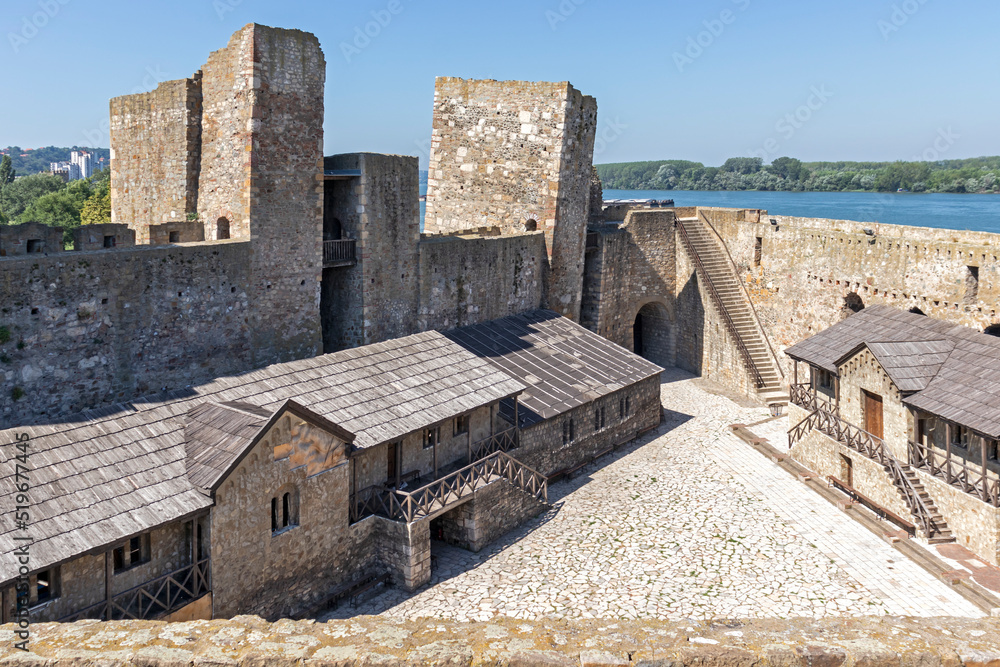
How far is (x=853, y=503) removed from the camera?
19672mm

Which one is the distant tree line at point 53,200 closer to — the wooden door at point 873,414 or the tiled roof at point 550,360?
the tiled roof at point 550,360

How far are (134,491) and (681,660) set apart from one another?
29.2 ft

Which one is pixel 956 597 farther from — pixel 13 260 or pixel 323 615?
pixel 13 260

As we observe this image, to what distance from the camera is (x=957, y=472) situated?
17906 millimetres

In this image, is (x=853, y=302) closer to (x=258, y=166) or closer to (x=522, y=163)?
(x=522, y=163)

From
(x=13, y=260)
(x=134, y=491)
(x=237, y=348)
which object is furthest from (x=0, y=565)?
(x=237, y=348)

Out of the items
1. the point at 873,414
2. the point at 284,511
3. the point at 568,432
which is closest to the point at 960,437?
the point at 873,414

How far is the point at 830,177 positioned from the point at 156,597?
13115 cm

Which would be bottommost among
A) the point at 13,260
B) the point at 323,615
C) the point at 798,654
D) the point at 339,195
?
the point at 323,615

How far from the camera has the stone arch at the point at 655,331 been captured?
3256 cm

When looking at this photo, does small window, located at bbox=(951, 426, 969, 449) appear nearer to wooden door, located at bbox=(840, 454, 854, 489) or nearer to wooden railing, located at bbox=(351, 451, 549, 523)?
wooden door, located at bbox=(840, 454, 854, 489)

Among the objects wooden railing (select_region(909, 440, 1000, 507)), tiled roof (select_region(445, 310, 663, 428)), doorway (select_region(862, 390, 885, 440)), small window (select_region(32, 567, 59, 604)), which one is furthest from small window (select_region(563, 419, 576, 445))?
small window (select_region(32, 567, 59, 604))

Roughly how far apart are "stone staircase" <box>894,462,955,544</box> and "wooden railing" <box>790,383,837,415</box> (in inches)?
122

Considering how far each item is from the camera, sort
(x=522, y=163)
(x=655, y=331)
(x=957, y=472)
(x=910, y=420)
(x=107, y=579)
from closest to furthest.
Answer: (x=107, y=579), (x=957, y=472), (x=910, y=420), (x=522, y=163), (x=655, y=331)
